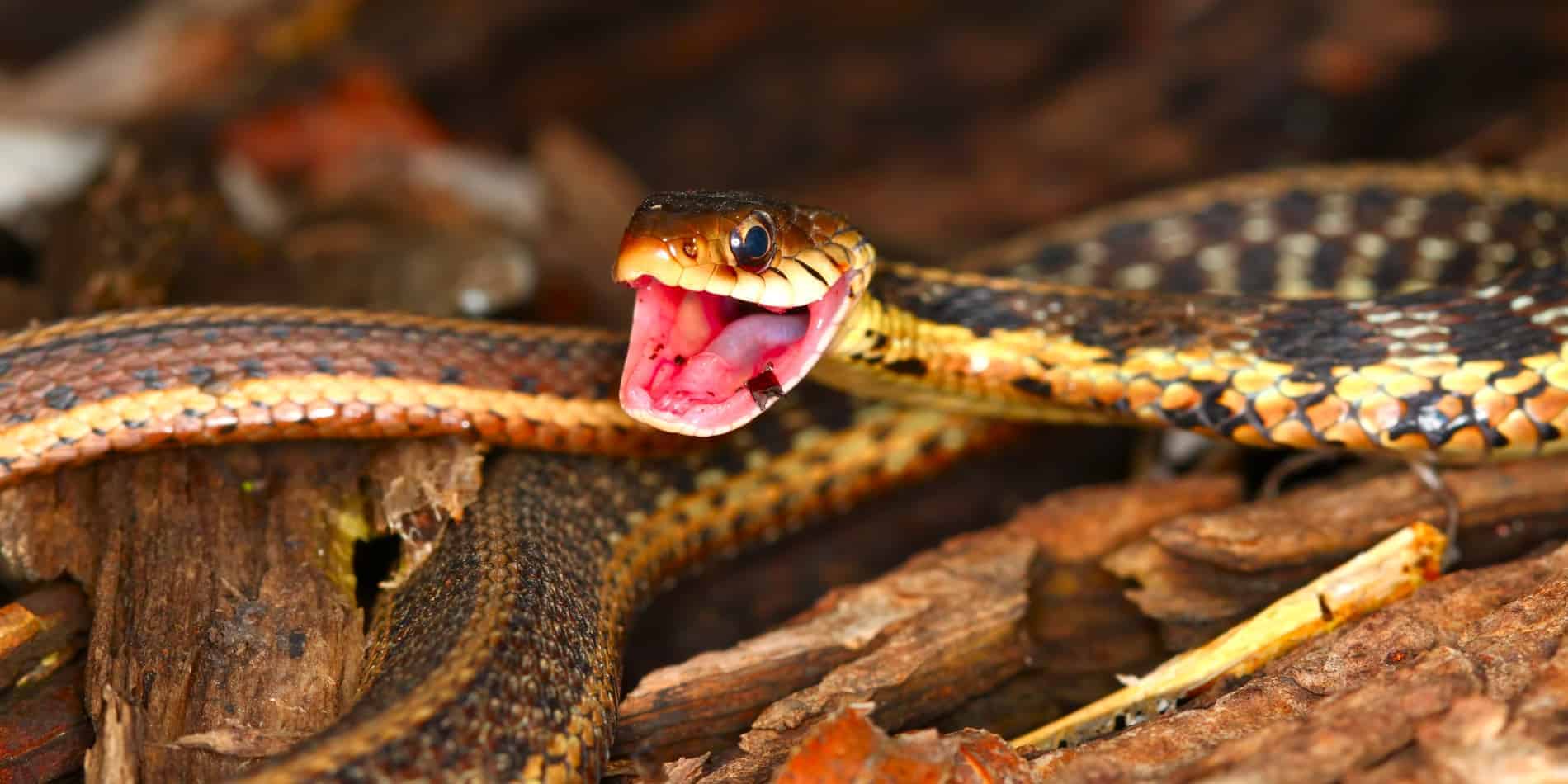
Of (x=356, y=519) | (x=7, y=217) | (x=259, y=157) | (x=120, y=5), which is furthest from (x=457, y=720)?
(x=120, y=5)

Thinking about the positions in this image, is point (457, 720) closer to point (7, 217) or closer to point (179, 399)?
point (179, 399)

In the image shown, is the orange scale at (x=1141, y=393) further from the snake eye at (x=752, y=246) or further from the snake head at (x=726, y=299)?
the snake eye at (x=752, y=246)

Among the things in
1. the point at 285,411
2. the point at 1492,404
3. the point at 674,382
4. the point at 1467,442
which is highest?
the point at 285,411

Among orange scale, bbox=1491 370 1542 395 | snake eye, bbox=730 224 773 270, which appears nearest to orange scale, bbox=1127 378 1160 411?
orange scale, bbox=1491 370 1542 395

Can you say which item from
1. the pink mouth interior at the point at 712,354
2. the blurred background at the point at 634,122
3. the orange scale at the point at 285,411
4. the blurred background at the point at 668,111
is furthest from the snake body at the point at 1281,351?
the orange scale at the point at 285,411

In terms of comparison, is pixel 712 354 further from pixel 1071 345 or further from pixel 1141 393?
pixel 1141 393

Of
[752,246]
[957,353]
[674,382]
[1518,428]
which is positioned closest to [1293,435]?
[1518,428]

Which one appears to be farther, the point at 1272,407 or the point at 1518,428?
the point at 1272,407
